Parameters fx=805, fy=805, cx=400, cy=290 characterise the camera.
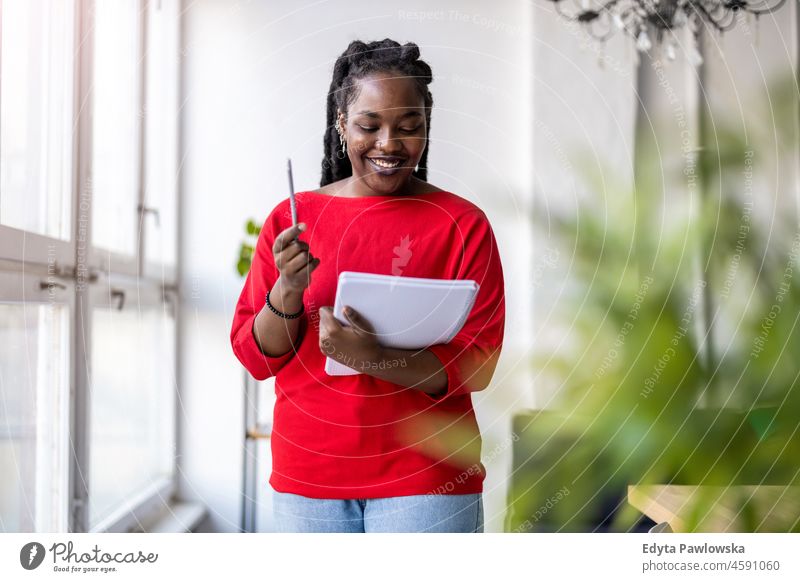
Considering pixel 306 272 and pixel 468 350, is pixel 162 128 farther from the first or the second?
pixel 468 350

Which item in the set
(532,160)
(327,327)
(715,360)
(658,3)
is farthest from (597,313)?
(658,3)

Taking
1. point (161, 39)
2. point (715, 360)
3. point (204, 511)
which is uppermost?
point (161, 39)

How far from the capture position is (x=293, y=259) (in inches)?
28.3

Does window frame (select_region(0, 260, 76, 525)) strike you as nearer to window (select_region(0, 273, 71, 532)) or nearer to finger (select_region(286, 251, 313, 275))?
window (select_region(0, 273, 71, 532))

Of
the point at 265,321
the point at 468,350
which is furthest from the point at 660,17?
the point at 265,321

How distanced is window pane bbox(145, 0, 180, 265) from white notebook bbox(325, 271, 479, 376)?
330 millimetres

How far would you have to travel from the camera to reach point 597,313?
0.32 meters

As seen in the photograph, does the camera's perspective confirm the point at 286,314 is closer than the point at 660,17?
Yes

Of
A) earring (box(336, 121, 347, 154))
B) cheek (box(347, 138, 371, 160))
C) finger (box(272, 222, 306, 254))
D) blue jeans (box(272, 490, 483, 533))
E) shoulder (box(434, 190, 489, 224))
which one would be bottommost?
blue jeans (box(272, 490, 483, 533))

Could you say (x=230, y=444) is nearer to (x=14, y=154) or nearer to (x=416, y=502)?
(x=416, y=502)

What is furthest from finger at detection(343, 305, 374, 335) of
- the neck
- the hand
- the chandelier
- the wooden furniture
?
the chandelier

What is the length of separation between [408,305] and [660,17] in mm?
476

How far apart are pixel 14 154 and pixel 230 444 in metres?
0.40

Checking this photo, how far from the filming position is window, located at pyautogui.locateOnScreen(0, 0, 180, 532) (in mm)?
874
